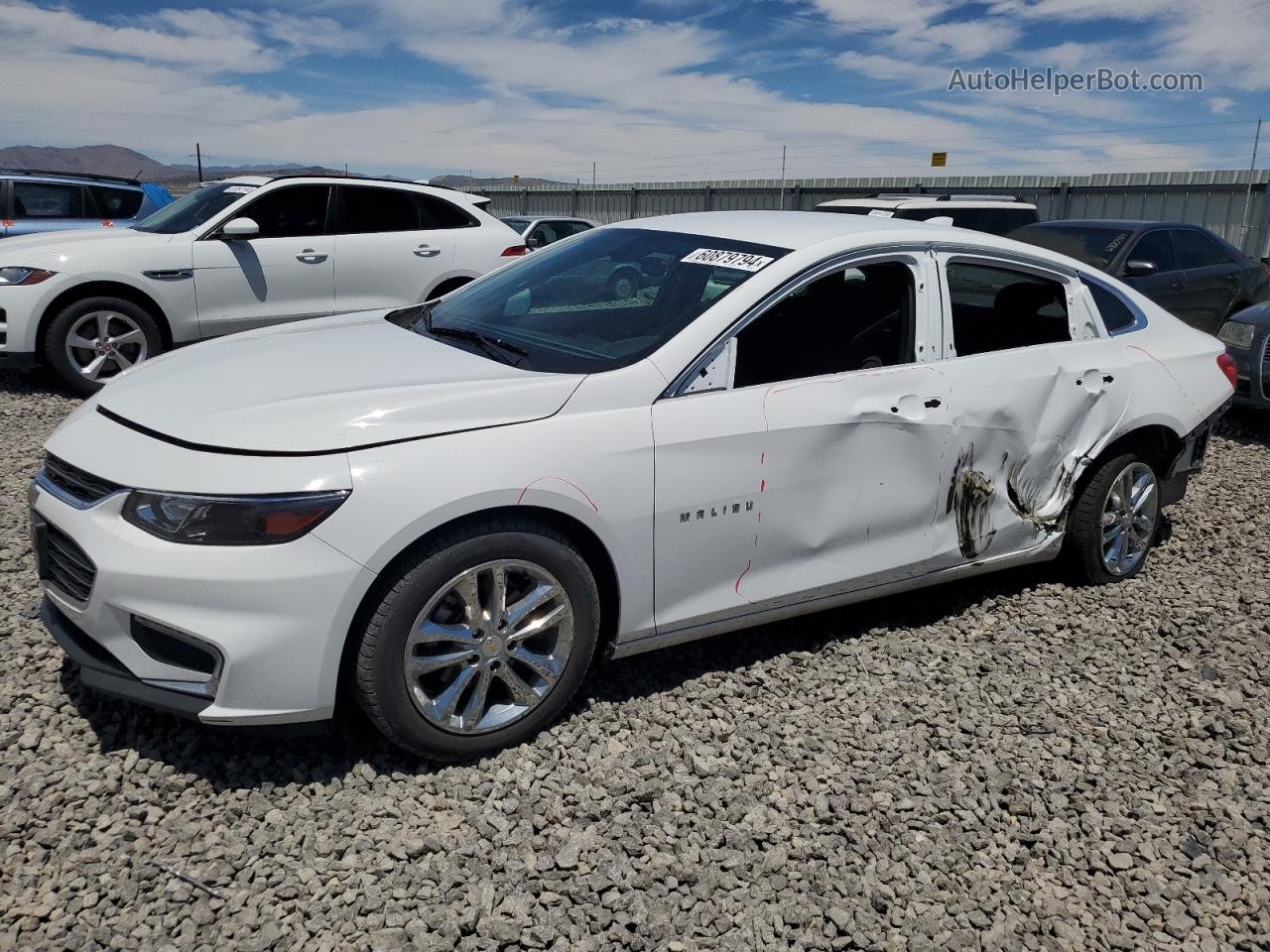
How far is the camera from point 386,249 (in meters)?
8.72

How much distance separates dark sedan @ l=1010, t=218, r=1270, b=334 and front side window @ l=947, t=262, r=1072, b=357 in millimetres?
5656

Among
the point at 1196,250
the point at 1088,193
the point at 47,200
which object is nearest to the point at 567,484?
the point at 1196,250

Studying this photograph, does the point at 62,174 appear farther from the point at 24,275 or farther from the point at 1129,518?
the point at 1129,518

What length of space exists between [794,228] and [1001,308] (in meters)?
1.02

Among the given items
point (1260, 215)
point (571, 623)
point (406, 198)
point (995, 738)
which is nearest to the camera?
point (571, 623)

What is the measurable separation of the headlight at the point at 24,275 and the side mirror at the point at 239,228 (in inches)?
49.7

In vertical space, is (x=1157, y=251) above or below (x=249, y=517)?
above

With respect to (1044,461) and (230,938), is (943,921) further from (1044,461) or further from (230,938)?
(1044,461)

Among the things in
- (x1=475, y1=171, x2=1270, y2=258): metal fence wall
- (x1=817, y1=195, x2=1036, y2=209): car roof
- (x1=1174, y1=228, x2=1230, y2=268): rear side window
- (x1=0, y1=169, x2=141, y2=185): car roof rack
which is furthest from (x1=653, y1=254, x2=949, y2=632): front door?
(x1=475, y1=171, x2=1270, y2=258): metal fence wall

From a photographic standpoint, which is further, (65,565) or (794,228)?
(794,228)

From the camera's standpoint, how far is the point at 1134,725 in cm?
365

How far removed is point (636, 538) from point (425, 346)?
108cm

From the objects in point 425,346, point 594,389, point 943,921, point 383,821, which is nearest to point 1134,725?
point 943,921

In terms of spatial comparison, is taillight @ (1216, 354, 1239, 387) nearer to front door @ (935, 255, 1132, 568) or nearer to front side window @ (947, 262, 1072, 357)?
front door @ (935, 255, 1132, 568)
